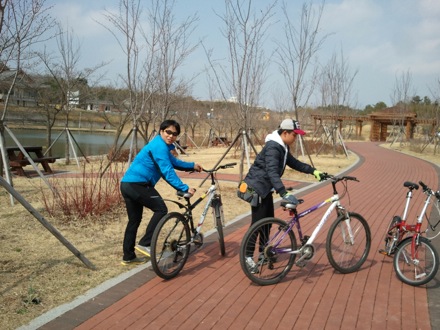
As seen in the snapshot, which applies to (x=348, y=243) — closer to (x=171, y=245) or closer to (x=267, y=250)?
(x=267, y=250)

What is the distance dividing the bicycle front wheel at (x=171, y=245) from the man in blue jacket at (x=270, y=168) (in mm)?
770

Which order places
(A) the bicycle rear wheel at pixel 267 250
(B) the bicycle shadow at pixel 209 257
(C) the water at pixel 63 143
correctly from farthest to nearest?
(C) the water at pixel 63 143 → (B) the bicycle shadow at pixel 209 257 → (A) the bicycle rear wheel at pixel 267 250

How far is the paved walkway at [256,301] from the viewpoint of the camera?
3.56m

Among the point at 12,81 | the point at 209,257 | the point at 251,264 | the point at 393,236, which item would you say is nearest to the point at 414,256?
the point at 393,236

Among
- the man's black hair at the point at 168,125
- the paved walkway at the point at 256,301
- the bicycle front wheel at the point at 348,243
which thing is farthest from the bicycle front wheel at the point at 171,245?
the bicycle front wheel at the point at 348,243

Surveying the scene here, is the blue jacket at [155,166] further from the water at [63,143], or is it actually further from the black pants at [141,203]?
the water at [63,143]

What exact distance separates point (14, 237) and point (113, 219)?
153cm

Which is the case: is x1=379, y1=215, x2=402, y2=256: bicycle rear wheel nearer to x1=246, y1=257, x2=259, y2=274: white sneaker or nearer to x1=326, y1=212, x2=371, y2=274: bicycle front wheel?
x1=326, y1=212, x2=371, y2=274: bicycle front wheel

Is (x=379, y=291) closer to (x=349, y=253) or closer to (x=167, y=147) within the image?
(x=349, y=253)

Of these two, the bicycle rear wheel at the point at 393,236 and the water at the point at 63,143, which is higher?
the bicycle rear wheel at the point at 393,236

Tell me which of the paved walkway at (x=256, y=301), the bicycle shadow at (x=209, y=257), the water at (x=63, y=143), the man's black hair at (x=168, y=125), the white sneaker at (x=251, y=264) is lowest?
the water at (x=63, y=143)

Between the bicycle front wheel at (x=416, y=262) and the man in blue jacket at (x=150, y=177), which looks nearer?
the bicycle front wheel at (x=416, y=262)

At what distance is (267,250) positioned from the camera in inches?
172

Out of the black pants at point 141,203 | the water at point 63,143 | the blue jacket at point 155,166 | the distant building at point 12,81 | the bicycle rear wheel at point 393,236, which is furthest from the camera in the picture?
the water at point 63,143
